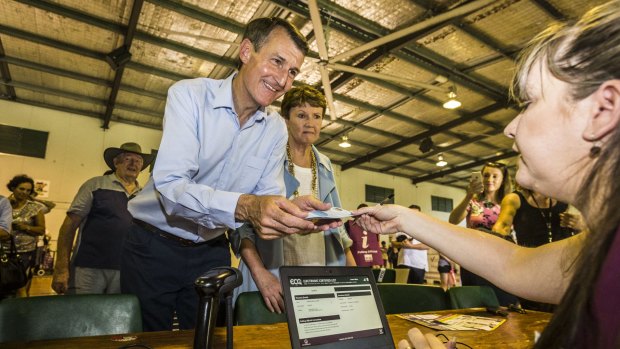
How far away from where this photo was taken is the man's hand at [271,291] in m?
1.35

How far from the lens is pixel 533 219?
2771mm

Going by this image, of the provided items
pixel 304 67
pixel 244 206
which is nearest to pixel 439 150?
pixel 304 67

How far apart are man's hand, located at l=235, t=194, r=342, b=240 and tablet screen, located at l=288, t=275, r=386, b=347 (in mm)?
203

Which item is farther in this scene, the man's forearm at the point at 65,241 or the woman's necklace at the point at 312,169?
the man's forearm at the point at 65,241

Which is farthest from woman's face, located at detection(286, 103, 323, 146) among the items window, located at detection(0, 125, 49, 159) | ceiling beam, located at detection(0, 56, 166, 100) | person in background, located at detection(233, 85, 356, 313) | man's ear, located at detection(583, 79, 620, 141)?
window, located at detection(0, 125, 49, 159)

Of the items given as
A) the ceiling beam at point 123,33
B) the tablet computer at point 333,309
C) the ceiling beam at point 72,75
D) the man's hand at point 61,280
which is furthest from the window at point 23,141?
the tablet computer at point 333,309

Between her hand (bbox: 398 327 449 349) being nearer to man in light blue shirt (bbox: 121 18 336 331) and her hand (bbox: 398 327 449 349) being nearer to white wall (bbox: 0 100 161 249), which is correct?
man in light blue shirt (bbox: 121 18 336 331)

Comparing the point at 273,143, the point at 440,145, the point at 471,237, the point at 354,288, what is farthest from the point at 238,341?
the point at 440,145

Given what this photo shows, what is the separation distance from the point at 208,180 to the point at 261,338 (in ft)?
2.33

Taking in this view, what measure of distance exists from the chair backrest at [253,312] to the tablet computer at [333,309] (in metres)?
0.55

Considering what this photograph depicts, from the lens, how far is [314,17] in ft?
11.1

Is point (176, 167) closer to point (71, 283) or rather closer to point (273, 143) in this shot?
point (273, 143)

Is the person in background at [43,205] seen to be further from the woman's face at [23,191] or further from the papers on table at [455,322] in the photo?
the papers on table at [455,322]

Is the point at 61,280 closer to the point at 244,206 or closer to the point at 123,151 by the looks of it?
the point at 123,151
